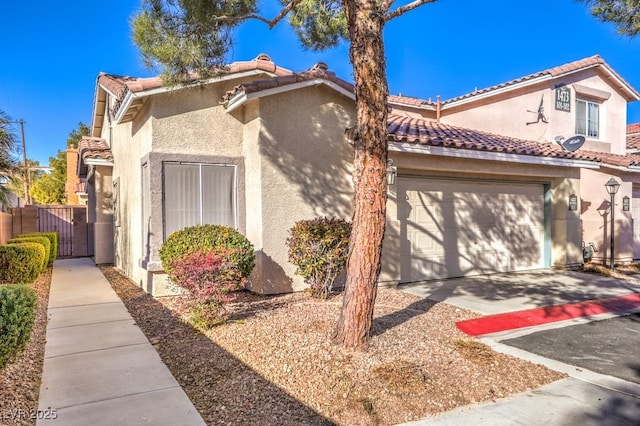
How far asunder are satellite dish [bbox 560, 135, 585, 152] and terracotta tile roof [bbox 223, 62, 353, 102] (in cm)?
865

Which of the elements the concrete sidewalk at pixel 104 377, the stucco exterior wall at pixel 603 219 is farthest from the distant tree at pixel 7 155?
the stucco exterior wall at pixel 603 219

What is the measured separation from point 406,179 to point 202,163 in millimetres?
4934

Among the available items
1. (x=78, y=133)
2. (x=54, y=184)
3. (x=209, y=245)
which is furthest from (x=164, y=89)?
(x=54, y=184)

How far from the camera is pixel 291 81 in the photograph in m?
9.21

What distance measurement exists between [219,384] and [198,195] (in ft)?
18.2

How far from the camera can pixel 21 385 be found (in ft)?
15.1

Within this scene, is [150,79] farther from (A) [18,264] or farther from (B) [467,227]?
(B) [467,227]

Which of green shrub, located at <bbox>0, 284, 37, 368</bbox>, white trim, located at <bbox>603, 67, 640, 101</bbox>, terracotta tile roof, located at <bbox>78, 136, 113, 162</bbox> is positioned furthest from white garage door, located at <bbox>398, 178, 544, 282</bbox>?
terracotta tile roof, located at <bbox>78, 136, 113, 162</bbox>

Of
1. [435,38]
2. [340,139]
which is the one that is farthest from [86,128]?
[340,139]

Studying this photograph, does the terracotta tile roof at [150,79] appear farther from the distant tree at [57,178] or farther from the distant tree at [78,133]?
the distant tree at [57,178]

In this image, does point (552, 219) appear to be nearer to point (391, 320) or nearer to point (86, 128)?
point (391, 320)

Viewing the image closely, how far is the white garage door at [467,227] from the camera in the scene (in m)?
11.1

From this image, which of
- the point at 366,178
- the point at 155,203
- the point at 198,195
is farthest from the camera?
the point at 198,195

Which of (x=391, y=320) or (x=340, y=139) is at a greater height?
(x=340, y=139)
